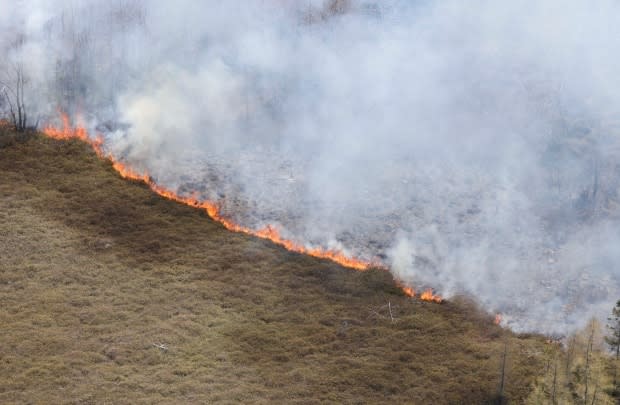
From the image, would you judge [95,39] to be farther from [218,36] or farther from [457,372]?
[457,372]

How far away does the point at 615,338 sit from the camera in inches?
1085

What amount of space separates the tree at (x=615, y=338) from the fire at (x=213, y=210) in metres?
6.03

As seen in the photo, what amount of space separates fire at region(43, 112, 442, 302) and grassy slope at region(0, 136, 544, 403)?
49 centimetres

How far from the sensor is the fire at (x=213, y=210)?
30.4 meters

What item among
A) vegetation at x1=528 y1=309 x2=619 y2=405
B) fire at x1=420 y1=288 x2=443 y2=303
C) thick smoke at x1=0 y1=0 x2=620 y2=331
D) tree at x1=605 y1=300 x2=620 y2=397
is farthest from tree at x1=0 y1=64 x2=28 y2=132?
tree at x1=605 y1=300 x2=620 y2=397

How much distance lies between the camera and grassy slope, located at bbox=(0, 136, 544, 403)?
25.2 m

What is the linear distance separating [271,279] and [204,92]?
12.2 m

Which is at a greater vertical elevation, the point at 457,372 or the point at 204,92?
the point at 204,92

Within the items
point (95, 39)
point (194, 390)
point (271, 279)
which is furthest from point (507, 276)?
point (95, 39)

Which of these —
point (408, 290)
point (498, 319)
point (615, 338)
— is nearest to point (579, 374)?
point (615, 338)

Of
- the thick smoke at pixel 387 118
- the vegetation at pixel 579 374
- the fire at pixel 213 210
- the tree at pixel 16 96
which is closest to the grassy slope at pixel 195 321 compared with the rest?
the fire at pixel 213 210

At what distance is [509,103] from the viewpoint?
38.2 metres

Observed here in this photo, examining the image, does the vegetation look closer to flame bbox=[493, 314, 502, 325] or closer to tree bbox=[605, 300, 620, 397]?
tree bbox=[605, 300, 620, 397]

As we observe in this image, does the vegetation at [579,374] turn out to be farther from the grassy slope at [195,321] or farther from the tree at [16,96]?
the tree at [16,96]
